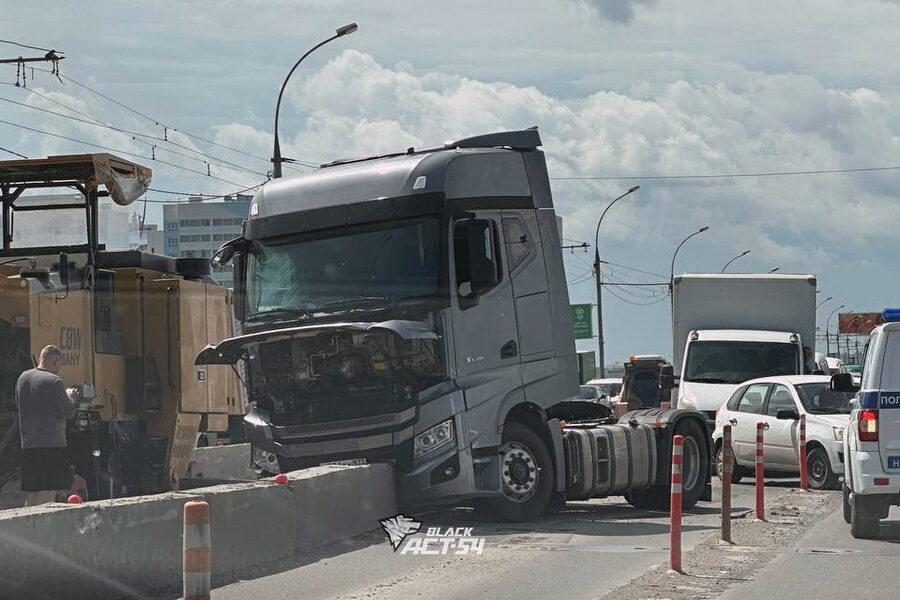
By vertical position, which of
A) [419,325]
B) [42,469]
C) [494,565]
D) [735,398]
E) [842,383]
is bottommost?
[494,565]

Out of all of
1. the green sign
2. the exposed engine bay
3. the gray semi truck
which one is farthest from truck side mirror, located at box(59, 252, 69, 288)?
the green sign

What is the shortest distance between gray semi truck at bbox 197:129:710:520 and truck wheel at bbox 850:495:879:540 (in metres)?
3.09

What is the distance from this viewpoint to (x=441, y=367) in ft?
44.2

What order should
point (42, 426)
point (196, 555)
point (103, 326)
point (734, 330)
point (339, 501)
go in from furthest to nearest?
point (734, 330), point (103, 326), point (42, 426), point (339, 501), point (196, 555)

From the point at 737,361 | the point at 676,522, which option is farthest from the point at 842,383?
the point at 737,361

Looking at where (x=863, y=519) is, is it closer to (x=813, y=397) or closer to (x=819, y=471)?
(x=819, y=471)

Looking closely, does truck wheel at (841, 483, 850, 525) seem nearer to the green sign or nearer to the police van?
the police van

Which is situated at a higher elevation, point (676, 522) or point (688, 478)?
point (676, 522)

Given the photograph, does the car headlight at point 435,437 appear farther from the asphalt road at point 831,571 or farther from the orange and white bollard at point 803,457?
the orange and white bollard at point 803,457

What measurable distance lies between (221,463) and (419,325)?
6257mm

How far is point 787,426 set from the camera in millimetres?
20609

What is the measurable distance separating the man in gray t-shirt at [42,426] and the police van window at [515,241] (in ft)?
14.8

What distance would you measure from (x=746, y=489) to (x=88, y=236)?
996 centimetres

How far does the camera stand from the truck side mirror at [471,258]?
13617mm
